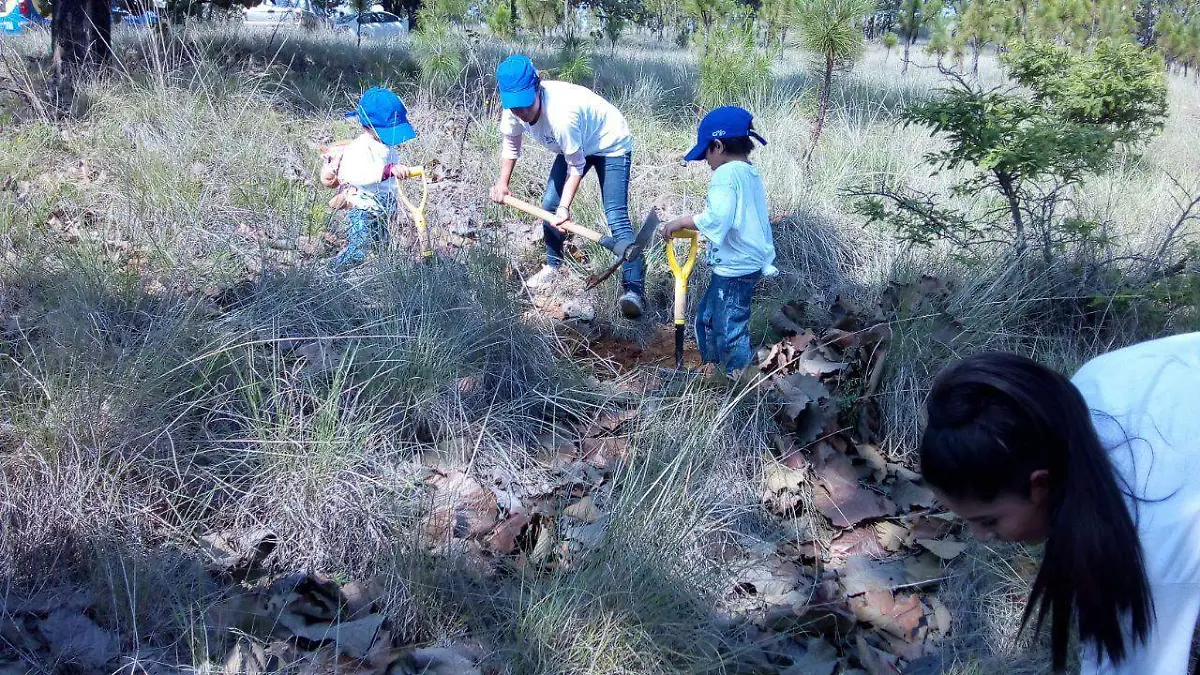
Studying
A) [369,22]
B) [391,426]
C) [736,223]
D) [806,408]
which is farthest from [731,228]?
[369,22]

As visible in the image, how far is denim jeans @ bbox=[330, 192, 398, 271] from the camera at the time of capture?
4199 mm

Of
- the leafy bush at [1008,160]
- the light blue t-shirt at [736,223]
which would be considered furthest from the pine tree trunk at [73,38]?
the leafy bush at [1008,160]

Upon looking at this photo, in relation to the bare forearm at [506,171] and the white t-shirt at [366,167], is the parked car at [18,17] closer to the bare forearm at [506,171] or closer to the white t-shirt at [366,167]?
the white t-shirt at [366,167]

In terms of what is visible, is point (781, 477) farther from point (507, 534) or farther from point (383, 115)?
point (383, 115)

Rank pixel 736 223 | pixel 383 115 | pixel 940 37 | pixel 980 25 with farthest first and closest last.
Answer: pixel 940 37, pixel 980 25, pixel 383 115, pixel 736 223

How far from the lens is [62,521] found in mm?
2648

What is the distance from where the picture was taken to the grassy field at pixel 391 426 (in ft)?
8.08

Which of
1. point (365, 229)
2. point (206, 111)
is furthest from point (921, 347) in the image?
point (206, 111)

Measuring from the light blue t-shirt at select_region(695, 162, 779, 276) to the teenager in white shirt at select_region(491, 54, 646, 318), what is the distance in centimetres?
85

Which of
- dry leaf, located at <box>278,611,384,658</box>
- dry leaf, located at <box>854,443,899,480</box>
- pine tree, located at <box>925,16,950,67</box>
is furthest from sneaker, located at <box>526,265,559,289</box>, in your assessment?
pine tree, located at <box>925,16,950,67</box>

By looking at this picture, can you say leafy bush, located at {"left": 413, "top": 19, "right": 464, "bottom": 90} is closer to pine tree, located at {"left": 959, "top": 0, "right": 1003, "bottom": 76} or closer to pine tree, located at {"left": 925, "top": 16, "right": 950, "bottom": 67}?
pine tree, located at {"left": 959, "top": 0, "right": 1003, "bottom": 76}

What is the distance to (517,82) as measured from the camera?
4582 millimetres

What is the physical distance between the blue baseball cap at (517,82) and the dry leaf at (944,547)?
286cm

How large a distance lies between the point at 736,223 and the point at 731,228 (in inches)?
1.4
